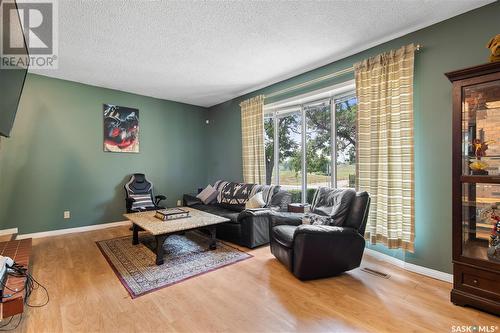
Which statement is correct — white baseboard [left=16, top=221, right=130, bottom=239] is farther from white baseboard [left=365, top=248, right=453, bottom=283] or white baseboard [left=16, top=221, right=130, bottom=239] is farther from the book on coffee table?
white baseboard [left=365, top=248, right=453, bottom=283]

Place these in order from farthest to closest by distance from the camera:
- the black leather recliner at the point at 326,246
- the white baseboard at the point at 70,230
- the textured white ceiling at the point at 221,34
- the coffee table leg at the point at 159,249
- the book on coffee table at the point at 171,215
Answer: the white baseboard at the point at 70,230, the book on coffee table at the point at 171,215, the coffee table leg at the point at 159,249, the black leather recliner at the point at 326,246, the textured white ceiling at the point at 221,34

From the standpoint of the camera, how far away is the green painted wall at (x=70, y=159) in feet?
12.2

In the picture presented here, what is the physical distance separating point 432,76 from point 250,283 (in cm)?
291

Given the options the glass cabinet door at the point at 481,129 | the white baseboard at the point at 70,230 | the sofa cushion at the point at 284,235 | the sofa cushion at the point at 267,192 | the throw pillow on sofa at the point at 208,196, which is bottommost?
the white baseboard at the point at 70,230

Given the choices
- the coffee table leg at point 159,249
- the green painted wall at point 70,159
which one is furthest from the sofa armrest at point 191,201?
the coffee table leg at point 159,249

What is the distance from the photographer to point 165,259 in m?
2.93

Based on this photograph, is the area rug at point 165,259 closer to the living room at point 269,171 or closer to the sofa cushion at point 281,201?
the living room at point 269,171

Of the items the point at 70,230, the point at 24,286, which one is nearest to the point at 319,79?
the point at 24,286

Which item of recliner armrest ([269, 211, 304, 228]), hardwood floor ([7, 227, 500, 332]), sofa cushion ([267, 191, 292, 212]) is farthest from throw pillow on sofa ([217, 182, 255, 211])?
hardwood floor ([7, 227, 500, 332])

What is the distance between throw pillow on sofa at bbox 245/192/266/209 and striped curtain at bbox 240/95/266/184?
68 centimetres

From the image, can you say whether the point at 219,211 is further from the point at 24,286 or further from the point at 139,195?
the point at 24,286

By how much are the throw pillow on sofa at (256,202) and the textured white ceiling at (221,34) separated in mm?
2026

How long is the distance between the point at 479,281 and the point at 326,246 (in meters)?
1.20

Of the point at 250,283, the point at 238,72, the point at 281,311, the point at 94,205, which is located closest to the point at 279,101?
the point at 238,72
